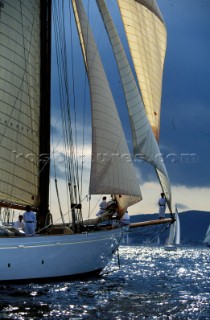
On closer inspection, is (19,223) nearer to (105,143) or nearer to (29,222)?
(29,222)

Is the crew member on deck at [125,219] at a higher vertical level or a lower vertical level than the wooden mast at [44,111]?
lower

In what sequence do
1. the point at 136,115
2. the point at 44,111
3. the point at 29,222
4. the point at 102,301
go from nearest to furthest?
the point at 102,301
the point at 29,222
the point at 136,115
the point at 44,111

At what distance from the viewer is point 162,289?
85.0 feet

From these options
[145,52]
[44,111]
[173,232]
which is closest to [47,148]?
[44,111]

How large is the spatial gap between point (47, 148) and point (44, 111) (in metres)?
1.81

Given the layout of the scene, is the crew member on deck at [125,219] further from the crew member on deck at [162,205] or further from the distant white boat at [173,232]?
the distant white boat at [173,232]

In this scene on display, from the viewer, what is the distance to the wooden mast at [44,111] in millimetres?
27781

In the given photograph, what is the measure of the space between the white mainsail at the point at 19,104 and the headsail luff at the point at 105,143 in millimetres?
2726

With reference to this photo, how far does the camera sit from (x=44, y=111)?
28.3 meters

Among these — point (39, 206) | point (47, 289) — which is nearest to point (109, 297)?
point (47, 289)

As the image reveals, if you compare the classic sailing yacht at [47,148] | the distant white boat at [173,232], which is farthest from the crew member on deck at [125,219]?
the distant white boat at [173,232]

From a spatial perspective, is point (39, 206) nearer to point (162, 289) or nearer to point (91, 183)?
point (91, 183)

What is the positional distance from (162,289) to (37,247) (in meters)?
5.91

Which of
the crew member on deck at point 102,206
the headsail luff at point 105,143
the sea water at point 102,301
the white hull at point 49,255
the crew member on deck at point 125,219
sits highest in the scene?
the headsail luff at point 105,143
